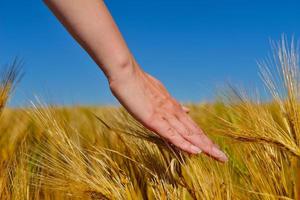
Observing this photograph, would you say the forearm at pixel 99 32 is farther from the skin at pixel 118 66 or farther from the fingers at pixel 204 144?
the fingers at pixel 204 144

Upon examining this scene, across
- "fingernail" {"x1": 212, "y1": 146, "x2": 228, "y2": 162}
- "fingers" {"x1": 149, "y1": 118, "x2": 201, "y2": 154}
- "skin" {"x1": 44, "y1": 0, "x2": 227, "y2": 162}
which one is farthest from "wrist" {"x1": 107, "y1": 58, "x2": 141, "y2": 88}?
"fingernail" {"x1": 212, "y1": 146, "x2": 228, "y2": 162}

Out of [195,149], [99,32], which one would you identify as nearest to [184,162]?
[195,149]

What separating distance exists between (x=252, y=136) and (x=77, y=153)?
396 mm

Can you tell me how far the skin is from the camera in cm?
108

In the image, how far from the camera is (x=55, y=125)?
1252 mm

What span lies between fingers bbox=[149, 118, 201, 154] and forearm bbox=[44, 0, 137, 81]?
125mm

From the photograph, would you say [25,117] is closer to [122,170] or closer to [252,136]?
[122,170]

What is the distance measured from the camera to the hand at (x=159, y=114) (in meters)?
1.07

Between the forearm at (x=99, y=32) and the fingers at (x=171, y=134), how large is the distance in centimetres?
13

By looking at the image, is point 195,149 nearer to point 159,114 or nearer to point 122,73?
point 159,114

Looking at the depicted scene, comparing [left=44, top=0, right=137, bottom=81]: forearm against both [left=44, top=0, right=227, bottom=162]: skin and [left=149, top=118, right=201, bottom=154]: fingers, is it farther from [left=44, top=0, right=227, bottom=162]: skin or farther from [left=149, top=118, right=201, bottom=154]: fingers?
[left=149, top=118, right=201, bottom=154]: fingers

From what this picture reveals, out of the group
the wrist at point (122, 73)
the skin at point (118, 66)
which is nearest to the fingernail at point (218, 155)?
the skin at point (118, 66)

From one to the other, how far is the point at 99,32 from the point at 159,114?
0.21 m

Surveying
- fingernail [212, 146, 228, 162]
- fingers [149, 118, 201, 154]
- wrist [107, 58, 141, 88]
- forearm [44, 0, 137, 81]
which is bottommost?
fingernail [212, 146, 228, 162]
